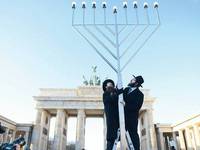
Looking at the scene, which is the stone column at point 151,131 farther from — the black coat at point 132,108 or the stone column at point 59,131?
the black coat at point 132,108

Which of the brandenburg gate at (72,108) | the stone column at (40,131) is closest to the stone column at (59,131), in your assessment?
the brandenburg gate at (72,108)

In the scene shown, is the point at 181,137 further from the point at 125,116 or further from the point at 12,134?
the point at 125,116

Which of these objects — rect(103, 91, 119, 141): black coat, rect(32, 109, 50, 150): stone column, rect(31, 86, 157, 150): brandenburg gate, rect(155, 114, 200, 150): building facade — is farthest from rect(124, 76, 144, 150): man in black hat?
rect(32, 109, 50, 150): stone column

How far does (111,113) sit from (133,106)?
40 cm

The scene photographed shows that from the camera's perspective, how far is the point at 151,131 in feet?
89.7

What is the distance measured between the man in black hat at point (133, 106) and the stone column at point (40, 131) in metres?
25.6

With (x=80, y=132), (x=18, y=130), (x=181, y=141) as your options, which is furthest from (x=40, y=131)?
(x=181, y=141)

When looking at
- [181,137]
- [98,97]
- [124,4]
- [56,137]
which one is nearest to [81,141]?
[56,137]

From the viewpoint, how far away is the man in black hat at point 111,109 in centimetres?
346

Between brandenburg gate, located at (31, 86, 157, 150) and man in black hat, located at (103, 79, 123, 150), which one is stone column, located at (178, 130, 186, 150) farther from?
man in black hat, located at (103, 79, 123, 150)

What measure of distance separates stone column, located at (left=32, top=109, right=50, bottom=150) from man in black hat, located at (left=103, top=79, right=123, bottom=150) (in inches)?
1003

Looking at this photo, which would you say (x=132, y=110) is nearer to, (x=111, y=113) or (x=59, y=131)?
(x=111, y=113)

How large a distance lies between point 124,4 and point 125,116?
3.58m

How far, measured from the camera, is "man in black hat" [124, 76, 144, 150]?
11.2ft
